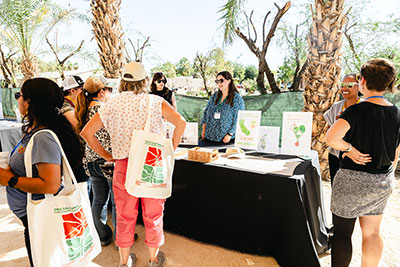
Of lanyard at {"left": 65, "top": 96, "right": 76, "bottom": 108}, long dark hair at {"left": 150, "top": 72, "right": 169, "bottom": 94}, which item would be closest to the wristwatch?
lanyard at {"left": 65, "top": 96, "right": 76, "bottom": 108}

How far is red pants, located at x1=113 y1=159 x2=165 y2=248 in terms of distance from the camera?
5.50 feet

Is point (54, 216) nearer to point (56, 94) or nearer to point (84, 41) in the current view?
point (56, 94)

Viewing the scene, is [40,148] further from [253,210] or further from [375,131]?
[375,131]

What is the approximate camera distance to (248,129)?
2.42m

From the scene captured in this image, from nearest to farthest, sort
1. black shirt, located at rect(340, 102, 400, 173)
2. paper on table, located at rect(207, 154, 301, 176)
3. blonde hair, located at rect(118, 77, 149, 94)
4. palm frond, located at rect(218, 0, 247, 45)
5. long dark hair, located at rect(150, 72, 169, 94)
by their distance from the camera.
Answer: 1. black shirt, located at rect(340, 102, 400, 173)
2. blonde hair, located at rect(118, 77, 149, 94)
3. paper on table, located at rect(207, 154, 301, 176)
4. long dark hair, located at rect(150, 72, 169, 94)
5. palm frond, located at rect(218, 0, 247, 45)

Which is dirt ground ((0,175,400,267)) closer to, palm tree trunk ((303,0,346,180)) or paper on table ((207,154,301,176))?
paper on table ((207,154,301,176))

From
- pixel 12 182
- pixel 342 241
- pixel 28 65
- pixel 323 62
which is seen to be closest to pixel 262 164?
pixel 342 241

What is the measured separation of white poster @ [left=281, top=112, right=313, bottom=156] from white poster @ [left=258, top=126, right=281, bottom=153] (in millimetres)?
109

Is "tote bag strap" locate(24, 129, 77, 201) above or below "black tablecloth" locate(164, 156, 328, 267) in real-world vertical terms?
above

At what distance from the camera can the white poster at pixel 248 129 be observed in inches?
93.3

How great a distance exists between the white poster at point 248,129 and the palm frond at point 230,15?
2.92m

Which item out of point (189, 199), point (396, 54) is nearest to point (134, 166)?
point (189, 199)

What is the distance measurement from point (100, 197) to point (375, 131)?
7.42 feet

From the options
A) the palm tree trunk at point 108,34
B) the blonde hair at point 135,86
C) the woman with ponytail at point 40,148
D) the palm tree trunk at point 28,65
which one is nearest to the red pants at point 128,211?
the woman with ponytail at point 40,148
